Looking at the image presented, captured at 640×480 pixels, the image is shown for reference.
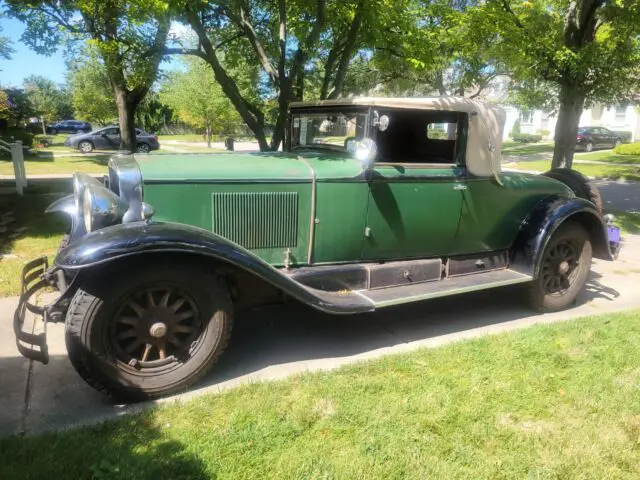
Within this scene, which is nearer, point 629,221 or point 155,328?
point 155,328

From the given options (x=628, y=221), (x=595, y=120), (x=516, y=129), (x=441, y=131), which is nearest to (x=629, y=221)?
(x=628, y=221)

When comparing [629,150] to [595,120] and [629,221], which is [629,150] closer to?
[595,120]

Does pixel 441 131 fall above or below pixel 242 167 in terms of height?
above

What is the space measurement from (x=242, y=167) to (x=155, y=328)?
53.8 inches

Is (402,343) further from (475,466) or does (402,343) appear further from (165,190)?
(165,190)

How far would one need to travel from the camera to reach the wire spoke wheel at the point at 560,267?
498 cm

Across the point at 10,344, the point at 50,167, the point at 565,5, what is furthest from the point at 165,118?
the point at 10,344

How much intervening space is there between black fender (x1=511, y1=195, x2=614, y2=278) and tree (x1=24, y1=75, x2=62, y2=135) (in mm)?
45170

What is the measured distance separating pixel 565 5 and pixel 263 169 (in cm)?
876

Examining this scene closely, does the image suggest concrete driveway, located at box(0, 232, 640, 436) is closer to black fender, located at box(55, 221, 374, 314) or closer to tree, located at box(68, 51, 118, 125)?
black fender, located at box(55, 221, 374, 314)

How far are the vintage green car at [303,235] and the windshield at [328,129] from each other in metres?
0.02

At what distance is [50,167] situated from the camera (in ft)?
53.4

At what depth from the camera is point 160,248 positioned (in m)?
3.00

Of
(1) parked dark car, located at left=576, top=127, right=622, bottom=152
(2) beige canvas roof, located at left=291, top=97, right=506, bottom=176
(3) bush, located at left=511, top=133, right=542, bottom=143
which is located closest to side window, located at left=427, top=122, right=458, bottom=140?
(2) beige canvas roof, located at left=291, top=97, right=506, bottom=176
